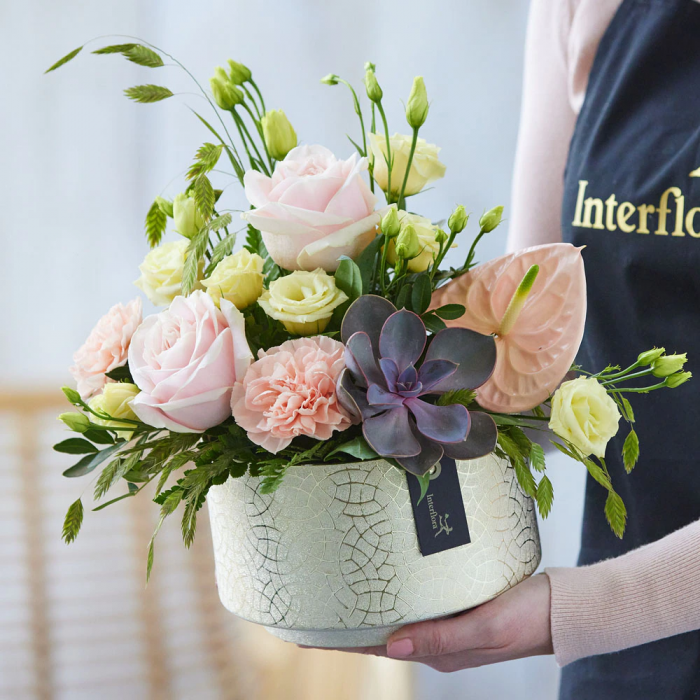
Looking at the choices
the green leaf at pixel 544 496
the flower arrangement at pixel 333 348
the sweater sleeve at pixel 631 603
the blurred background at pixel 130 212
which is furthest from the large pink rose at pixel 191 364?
the blurred background at pixel 130 212

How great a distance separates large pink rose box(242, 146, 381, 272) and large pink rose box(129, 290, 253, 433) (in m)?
0.06

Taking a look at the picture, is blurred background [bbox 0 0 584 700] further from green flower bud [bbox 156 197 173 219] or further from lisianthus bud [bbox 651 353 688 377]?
lisianthus bud [bbox 651 353 688 377]

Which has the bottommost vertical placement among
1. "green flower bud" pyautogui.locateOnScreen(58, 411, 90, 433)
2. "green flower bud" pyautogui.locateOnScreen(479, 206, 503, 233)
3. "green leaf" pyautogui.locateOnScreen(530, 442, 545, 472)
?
"green leaf" pyautogui.locateOnScreen(530, 442, 545, 472)

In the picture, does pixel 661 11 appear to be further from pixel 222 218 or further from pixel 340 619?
pixel 340 619

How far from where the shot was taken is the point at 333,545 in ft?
1.61

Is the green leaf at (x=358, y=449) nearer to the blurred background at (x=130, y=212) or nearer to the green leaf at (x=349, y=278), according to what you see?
the green leaf at (x=349, y=278)

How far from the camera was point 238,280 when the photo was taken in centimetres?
48

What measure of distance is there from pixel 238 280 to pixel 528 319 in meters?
0.21

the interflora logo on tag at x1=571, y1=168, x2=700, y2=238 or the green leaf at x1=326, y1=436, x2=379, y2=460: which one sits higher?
the interflora logo on tag at x1=571, y1=168, x2=700, y2=238

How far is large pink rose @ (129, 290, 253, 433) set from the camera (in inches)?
17.6

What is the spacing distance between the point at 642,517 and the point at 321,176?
1.78ft

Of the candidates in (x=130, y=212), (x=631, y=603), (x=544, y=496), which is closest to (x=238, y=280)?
(x=544, y=496)

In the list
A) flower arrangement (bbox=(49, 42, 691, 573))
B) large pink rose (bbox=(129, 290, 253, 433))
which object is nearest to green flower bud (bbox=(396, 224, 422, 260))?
flower arrangement (bbox=(49, 42, 691, 573))

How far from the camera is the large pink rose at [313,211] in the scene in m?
0.47
